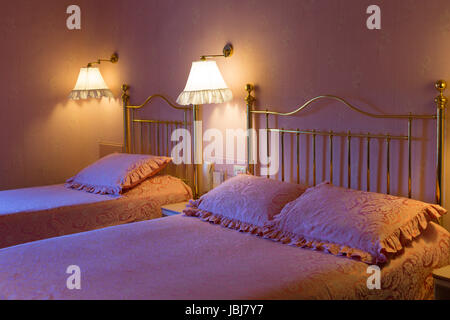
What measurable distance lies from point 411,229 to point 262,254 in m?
0.67

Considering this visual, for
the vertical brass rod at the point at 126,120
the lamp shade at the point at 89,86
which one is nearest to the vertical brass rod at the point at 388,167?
the vertical brass rod at the point at 126,120

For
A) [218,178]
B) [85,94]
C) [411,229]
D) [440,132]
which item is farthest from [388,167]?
[85,94]

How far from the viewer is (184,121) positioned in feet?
12.5

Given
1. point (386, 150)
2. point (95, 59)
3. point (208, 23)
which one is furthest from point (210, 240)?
point (95, 59)

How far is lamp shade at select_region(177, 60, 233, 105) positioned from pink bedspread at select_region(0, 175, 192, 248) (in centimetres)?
73

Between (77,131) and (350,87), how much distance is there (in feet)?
9.24

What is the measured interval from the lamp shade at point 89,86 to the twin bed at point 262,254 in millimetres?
1872

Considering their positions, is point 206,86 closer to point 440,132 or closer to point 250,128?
point 250,128

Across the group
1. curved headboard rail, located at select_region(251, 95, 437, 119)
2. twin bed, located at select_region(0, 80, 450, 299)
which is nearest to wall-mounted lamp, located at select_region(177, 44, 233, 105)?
curved headboard rail, located at select_region(251, 95, 437, 119)

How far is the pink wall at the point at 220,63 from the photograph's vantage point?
8.11 ft

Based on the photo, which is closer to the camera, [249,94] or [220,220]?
[220,220]

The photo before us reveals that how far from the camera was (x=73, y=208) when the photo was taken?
318cm

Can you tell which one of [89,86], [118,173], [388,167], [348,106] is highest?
[89,86]
